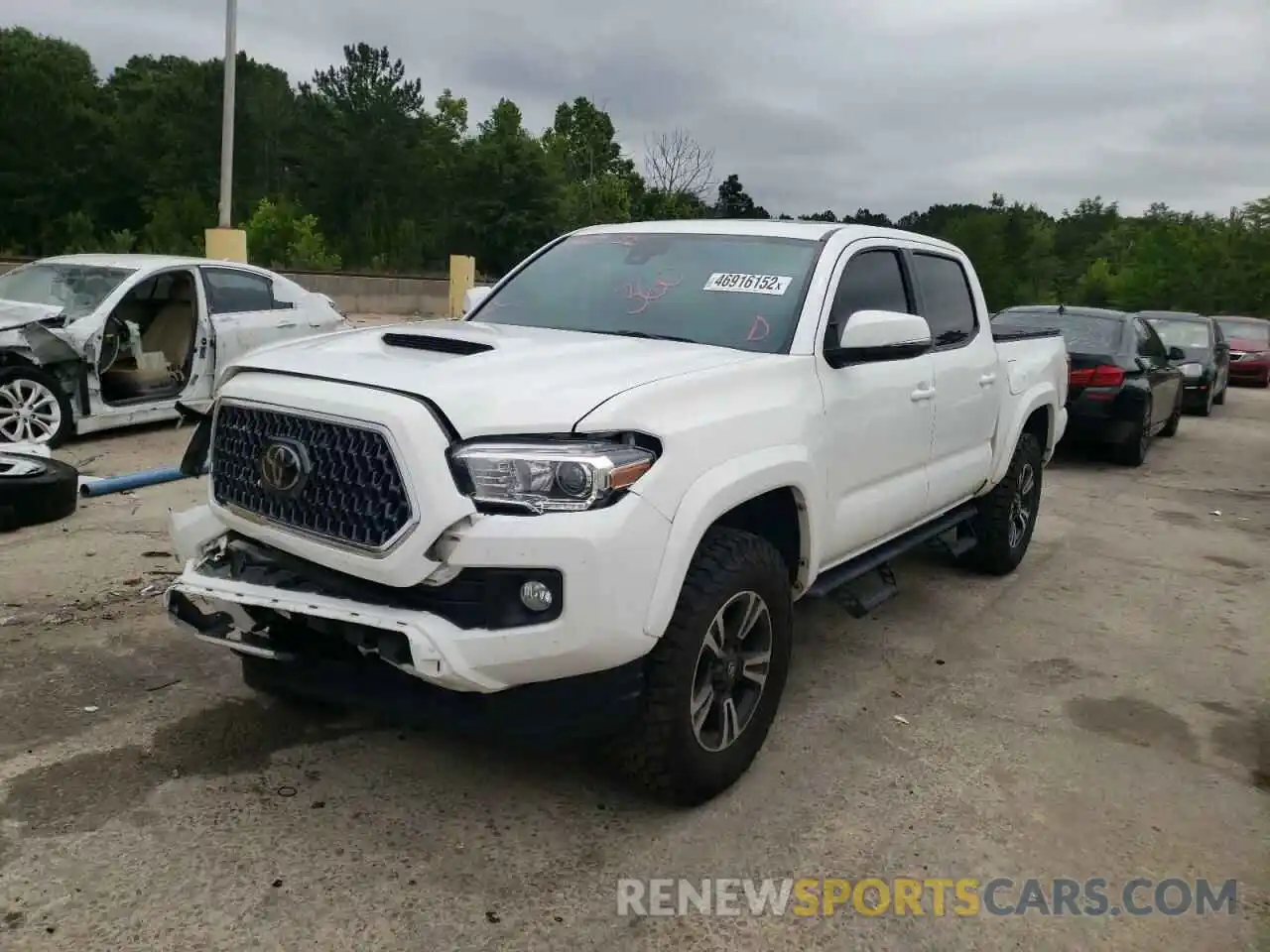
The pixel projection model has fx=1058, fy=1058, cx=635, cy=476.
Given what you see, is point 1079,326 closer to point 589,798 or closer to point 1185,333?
point 1185,333

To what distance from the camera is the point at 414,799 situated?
338cm

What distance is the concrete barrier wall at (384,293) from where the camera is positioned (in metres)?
25.9

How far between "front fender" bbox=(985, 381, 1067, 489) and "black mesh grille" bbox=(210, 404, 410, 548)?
3.81 m

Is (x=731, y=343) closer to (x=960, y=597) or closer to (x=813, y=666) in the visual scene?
(x=813, y=666)

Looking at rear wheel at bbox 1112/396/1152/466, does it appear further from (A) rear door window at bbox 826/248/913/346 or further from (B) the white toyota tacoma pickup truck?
(B) the white toyota tacoma pickup truck

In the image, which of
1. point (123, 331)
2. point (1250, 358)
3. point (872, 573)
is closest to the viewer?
point (872, 573)

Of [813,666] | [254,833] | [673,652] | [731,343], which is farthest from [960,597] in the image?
[254,833]

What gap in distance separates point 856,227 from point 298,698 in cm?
304

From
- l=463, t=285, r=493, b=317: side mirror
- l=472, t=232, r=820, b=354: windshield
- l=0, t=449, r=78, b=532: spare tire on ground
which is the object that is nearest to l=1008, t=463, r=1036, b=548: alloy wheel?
l=472, t=232, r=820, b=354: windshield

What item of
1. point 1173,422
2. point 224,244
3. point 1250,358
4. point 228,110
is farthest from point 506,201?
point 1173,422

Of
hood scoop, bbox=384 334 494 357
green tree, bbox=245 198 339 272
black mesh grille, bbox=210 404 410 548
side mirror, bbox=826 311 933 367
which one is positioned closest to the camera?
black mesh grille, bbox=210 404 410 548

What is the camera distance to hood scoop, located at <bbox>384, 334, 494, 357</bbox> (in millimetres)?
3469

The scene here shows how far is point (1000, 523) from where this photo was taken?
20.2 feet

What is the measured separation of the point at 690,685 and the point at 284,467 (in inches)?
53.5
